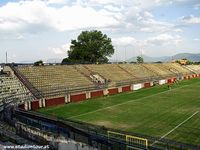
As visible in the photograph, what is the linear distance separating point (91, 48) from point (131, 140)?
9439 centimetres

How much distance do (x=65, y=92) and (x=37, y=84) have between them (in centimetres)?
500

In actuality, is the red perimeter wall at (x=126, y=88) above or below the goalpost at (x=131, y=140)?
above

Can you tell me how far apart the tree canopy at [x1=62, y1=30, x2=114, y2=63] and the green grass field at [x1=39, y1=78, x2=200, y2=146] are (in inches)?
2421

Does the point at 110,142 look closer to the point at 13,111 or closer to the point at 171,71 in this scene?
the point at 13,111

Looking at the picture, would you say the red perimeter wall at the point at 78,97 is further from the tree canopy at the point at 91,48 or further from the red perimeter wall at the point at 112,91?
the tree canopy at the point at 91,48

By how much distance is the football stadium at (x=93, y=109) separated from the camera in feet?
74.2

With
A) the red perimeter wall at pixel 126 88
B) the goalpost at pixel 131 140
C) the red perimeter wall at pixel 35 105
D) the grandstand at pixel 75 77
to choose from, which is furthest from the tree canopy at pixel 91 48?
the goalpost at pixel 131 140

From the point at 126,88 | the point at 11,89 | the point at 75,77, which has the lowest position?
the point at 126,88

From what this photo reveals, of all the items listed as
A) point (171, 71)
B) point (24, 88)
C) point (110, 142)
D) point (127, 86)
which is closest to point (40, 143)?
point (110, 142)

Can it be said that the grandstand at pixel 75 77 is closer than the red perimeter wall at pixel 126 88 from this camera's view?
Yes

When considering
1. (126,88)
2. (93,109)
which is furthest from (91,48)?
(93,109)

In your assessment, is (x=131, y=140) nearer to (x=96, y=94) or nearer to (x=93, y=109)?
(x=93, y=109)

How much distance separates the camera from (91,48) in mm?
116250

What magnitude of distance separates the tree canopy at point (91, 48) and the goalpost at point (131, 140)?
3594 inches
